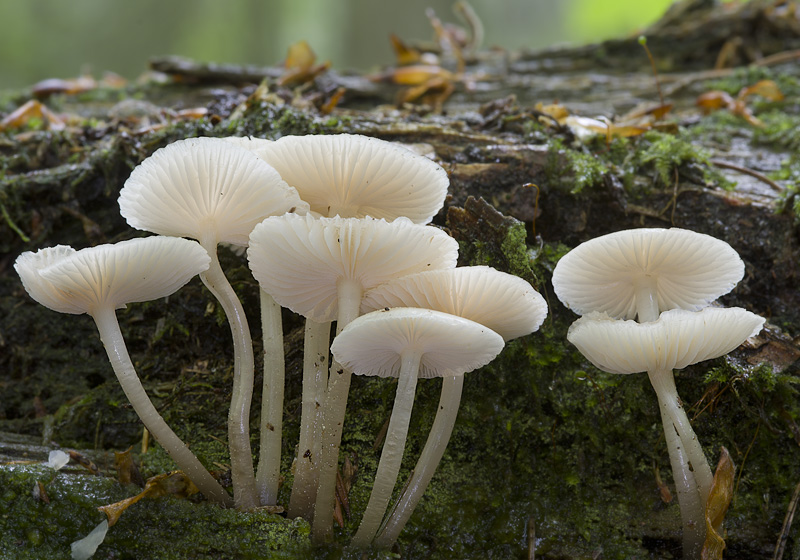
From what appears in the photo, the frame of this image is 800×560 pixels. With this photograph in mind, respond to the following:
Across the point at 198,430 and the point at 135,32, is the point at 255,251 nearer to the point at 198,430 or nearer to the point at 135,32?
the point at 198,430

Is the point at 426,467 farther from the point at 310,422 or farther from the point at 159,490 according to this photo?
the point at 159,490

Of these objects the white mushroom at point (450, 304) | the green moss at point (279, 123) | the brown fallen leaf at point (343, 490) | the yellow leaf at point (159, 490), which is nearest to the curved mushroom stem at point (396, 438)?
the white mushroom at point (450, 304)

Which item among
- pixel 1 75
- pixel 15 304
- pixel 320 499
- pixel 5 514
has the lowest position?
pixel 5 514

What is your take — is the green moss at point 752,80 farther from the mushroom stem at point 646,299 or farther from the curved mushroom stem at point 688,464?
the curved mushroom stem at point 688,464

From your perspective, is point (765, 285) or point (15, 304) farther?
point (15, 304)

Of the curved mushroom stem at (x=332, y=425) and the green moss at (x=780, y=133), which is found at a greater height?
the green moss at (x=780, y=133)

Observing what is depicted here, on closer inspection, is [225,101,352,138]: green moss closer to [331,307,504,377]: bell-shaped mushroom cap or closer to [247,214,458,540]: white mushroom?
[247,214,458,540]: white mushroom

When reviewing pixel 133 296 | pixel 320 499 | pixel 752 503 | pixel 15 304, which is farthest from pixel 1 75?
pixel 752 503
